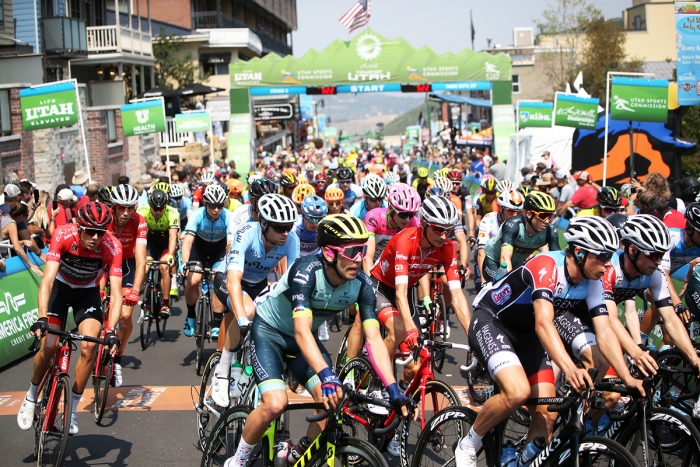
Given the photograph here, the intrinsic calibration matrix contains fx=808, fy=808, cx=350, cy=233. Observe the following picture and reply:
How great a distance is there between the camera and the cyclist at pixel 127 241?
856 cm

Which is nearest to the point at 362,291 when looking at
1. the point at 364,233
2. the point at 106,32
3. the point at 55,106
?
the point at 364,233

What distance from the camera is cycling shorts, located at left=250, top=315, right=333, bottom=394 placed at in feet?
17.1

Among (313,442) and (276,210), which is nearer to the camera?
(313,442)

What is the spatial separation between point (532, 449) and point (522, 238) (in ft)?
15.2

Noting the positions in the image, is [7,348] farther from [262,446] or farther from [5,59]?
[5,59]

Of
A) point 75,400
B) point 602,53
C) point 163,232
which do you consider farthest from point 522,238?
point 602,53

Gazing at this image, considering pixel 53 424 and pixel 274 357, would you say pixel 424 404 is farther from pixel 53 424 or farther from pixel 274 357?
pixel 53 424

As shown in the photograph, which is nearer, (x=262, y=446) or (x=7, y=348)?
(x=262, y=446)

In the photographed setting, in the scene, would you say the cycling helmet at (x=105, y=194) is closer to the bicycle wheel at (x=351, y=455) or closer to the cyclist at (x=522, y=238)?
the cyclist at (x=522, y=238)

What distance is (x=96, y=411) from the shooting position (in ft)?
26.3

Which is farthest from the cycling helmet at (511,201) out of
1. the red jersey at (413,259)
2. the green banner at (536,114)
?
the green banner at (536,114)

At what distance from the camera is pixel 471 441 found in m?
5.25

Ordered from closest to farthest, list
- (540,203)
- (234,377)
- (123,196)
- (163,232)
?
(234,377), (540,203), (123,196), (163,232)

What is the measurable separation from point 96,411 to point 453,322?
656cm
